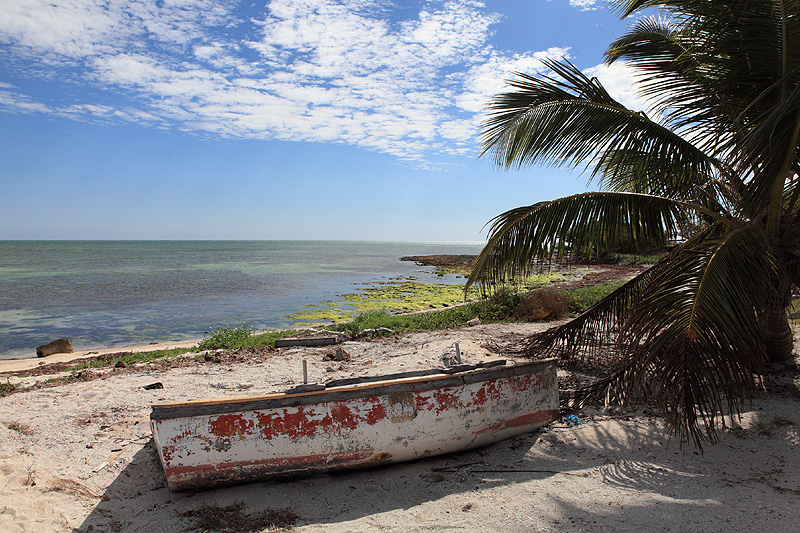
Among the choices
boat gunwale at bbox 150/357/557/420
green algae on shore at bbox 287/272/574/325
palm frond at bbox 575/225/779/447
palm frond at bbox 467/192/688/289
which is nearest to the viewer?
palm frond at bbox 575/225/779/447

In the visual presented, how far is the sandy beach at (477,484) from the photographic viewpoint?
355cm

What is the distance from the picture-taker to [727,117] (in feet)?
17.9

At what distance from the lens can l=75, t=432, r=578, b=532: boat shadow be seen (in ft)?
12.8

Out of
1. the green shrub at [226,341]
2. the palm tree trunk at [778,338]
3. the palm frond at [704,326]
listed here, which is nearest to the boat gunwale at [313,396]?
the palm frond at [704,326]

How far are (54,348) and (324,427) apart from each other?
429 inches

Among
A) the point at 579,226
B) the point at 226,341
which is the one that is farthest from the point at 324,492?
the point at 226,341

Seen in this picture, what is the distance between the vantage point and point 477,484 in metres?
4.24

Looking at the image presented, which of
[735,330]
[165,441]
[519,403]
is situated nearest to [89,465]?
[165,441]

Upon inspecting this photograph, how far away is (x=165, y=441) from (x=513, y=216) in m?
4.32

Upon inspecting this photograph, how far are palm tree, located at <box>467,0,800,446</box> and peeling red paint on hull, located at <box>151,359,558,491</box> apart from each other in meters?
1.58

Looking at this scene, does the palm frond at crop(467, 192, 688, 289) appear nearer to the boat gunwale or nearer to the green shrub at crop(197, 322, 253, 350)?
the boat gunwale

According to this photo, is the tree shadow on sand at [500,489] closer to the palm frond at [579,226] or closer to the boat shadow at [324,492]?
the boat shadow at [324,492]

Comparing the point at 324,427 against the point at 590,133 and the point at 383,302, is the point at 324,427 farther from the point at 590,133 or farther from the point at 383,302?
the point at 383,302

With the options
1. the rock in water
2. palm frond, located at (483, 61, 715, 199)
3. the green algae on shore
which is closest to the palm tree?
palm frond, located at (483, 61, 715, 199)
